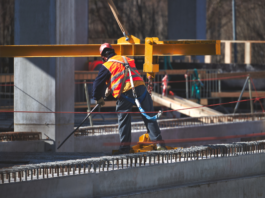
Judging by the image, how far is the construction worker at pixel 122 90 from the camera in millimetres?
6207

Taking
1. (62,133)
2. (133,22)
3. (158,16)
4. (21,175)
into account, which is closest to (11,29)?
(133,22)

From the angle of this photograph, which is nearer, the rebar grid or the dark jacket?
the rebar grid

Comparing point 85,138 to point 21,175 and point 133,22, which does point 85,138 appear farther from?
point 133,22

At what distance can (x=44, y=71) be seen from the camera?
26.3ft

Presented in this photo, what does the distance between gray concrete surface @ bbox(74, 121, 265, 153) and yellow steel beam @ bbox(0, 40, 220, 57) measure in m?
2.12

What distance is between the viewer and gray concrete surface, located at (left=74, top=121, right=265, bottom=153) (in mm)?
8734

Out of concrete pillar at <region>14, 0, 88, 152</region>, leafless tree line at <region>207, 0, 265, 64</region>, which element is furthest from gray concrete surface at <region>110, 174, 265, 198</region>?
leafless tree line at <region>207, 0, 265, 64</region>

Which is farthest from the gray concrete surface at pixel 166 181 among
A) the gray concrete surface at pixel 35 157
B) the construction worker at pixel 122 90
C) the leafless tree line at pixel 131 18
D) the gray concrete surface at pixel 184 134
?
the leafless tree line at pixel 131 18

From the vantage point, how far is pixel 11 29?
24.2m

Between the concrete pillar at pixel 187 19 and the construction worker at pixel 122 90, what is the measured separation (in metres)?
14.9

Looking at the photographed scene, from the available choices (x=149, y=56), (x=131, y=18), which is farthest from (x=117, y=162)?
(x=131, y=18)

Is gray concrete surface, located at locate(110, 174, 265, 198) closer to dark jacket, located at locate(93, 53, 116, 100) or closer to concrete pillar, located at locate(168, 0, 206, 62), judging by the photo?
dark jacket, located at locate(93, 53, 116, 100)

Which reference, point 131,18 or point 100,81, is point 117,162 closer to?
point 100,81

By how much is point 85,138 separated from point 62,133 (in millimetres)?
621
